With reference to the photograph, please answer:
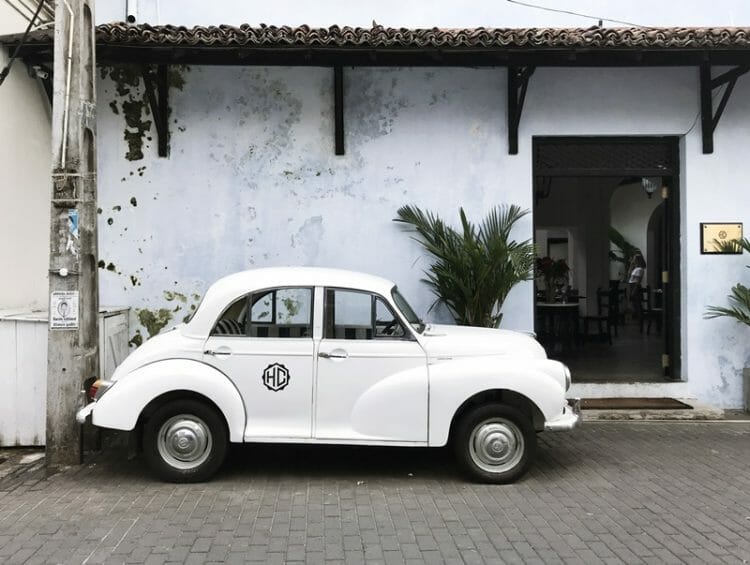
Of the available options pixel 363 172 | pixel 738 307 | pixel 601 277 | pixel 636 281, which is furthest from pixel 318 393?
pixel 636 281

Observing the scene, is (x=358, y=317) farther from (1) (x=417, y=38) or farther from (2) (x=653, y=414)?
(2) (x=653, y=414)

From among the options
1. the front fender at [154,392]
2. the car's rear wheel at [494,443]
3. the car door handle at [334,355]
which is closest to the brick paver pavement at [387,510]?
the car's rear wheel at [494,443]

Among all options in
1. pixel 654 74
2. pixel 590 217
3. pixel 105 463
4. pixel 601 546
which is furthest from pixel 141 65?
pixel 590 217

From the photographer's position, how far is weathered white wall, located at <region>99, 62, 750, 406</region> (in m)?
8.18

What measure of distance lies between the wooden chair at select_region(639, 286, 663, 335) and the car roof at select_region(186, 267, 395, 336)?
36.9 ft

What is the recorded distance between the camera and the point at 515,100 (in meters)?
8.18

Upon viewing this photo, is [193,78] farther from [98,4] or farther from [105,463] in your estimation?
[105,463]

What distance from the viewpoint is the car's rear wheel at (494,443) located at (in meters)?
5.48

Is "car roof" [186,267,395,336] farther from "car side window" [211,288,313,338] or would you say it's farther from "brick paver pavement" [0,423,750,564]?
"brick paver pavement" [0,423,750,564]

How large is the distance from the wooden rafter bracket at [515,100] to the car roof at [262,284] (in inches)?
132

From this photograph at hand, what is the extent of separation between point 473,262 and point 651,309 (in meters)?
9.92

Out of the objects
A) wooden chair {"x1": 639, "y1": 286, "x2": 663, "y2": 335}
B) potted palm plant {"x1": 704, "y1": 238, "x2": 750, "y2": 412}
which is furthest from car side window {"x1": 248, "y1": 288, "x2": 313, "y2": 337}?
wooden chair {"x1": 639, "y1": 286, "x2": 663, "y2": 335}

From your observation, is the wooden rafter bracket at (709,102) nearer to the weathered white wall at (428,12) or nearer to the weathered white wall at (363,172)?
the weathered white wall at (363,172)

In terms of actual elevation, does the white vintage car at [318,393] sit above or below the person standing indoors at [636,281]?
below
